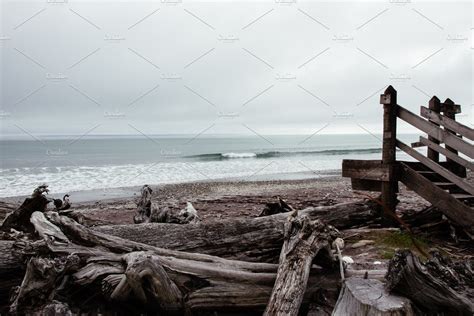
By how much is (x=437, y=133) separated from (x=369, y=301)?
4320 mm

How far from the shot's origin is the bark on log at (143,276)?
342 centimetres

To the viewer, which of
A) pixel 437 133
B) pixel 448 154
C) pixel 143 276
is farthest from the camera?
pixel 448 154

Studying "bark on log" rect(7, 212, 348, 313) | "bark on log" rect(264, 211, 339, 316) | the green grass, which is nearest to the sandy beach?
the green grass

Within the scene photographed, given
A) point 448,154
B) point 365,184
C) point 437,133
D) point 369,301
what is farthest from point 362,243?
point 369,301

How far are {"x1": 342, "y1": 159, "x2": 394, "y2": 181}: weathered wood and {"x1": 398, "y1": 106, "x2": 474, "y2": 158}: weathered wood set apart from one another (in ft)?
2.95

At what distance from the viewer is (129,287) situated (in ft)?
11.6

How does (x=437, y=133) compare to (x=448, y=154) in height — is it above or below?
above

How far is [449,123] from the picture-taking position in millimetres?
6527

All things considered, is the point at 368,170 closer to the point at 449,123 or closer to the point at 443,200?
the point at 443,200

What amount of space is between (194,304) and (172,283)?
0.34m

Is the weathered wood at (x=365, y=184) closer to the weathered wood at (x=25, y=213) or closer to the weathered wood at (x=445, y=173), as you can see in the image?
the weathered wood at (x=445, y=173)

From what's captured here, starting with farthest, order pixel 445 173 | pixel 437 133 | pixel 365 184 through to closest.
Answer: pixel 365 184 → pixel 445 173 → pixel 437 133

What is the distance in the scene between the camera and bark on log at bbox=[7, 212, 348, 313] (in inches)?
135

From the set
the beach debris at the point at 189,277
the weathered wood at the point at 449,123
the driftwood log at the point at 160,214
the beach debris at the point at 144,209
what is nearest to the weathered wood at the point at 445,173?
the weathered wood at the point at 449,123
